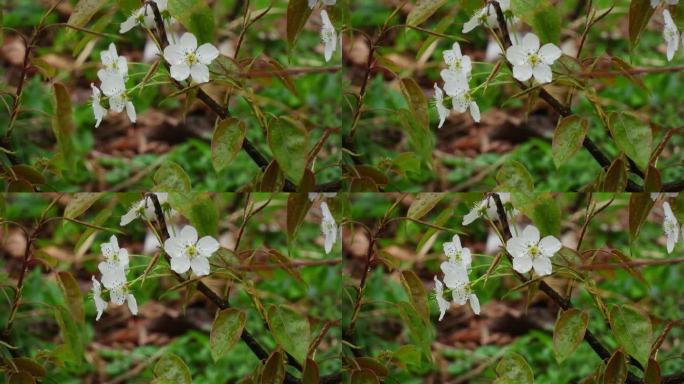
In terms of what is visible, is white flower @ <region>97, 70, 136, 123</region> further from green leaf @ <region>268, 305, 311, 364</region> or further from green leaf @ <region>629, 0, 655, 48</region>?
green leaf @ <region>629, 0, 655, 48</region>

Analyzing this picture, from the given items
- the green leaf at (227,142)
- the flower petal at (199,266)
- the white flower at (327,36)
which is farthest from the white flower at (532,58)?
the flower petal at (199,266)

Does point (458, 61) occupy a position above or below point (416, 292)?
above

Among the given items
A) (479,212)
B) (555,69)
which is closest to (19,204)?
(479,212)

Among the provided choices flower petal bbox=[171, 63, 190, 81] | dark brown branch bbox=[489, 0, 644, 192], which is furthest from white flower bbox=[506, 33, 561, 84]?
flower petal bbox=[171, 63, 190, 81]

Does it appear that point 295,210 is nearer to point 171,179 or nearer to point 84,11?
point 171,179

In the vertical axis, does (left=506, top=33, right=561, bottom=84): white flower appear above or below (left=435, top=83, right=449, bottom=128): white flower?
above

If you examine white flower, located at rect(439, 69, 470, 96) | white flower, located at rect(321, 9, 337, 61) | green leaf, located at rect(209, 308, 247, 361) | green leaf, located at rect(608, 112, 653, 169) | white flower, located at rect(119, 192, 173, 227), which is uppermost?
white flower, located at rect(321, 9, 337, 61)

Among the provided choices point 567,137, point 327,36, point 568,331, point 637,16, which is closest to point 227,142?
point 327,36
